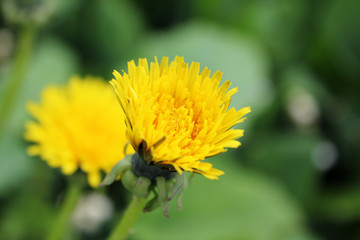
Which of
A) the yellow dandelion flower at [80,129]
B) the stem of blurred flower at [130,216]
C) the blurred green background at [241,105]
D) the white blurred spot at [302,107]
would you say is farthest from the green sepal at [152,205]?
the white blurred spot at [302,107]

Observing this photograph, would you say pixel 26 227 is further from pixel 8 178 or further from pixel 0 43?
pixel 0 43

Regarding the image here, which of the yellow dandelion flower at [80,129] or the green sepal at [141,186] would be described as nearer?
the green sepal at [141,186]

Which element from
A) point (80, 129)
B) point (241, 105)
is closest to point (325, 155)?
point (241, 105)

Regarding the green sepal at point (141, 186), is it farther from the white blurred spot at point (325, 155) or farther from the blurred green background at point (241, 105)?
the white blurred spot at point (325, 155)

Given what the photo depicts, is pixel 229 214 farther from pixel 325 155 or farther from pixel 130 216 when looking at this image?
pixel 130 216

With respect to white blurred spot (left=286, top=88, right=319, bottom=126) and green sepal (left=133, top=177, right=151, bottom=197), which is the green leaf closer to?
white blurred spot (left=286, top=88, right=319, bottom=126)

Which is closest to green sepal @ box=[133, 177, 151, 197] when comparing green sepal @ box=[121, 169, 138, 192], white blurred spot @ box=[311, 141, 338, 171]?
green sepal @ box=[121, 169, 138, 192]

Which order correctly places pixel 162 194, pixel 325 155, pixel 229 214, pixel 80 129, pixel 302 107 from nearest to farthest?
pixel 162 194
pixel 80 129
pixel 229 214
pixel 325 155
pixel 302 107
